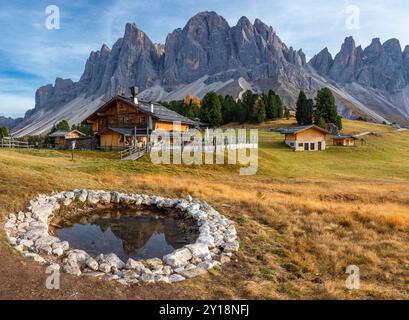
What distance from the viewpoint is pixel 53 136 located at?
249ft

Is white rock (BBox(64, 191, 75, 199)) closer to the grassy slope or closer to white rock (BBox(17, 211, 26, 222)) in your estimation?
the grassy slope

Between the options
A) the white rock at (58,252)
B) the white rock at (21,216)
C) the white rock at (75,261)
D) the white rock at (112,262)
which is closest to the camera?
the white rock at (75,261)

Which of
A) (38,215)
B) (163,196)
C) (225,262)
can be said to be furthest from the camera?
(163,196)

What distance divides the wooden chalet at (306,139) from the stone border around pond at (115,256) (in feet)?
171

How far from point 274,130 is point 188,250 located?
254ft

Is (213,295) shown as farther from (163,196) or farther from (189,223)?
(163,196)

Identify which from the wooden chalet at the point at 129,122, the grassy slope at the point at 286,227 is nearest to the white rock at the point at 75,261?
the grassy slope at the point at 286,227

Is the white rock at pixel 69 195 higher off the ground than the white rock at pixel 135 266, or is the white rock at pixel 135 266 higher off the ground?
the white rock at pixel 69 195

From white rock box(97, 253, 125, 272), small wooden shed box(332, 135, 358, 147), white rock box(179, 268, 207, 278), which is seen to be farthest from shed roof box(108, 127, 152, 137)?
small wooden shed box(332, 135, 358, 147)

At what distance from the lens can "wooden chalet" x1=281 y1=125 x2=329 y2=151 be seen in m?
67.4

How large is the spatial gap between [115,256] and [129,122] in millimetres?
44016

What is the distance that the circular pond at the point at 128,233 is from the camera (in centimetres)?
1459

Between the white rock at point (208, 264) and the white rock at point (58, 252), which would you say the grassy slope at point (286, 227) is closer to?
the white rock at point (208, 264)
